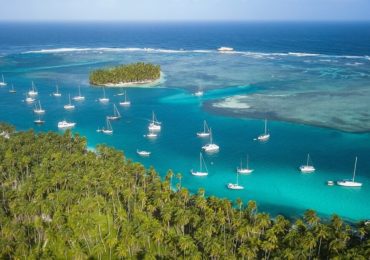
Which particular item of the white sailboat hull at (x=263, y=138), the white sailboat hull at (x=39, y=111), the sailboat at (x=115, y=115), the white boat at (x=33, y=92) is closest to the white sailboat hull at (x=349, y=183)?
the white sailboat hull at (x=263, y=138)

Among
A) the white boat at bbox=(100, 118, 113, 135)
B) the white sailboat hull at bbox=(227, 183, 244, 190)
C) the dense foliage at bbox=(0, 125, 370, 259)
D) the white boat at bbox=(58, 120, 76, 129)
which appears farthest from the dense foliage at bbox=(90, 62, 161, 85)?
the white sailboat hull at bbox=(227, 183, 244, 190)

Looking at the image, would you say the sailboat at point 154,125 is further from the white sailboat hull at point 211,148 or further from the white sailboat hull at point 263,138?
the white sailboat hull at point 263,138

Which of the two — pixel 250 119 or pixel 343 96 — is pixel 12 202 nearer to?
pixel 250 119

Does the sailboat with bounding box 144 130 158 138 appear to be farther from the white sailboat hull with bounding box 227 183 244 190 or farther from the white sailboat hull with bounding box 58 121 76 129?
the white sailboat hull with bounding box 227 183 244 190

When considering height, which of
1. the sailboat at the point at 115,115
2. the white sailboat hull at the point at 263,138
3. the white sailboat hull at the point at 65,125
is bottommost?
the white sailboat hull at the point at 263,138

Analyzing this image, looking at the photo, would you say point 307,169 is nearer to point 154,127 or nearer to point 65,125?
point 154,127
